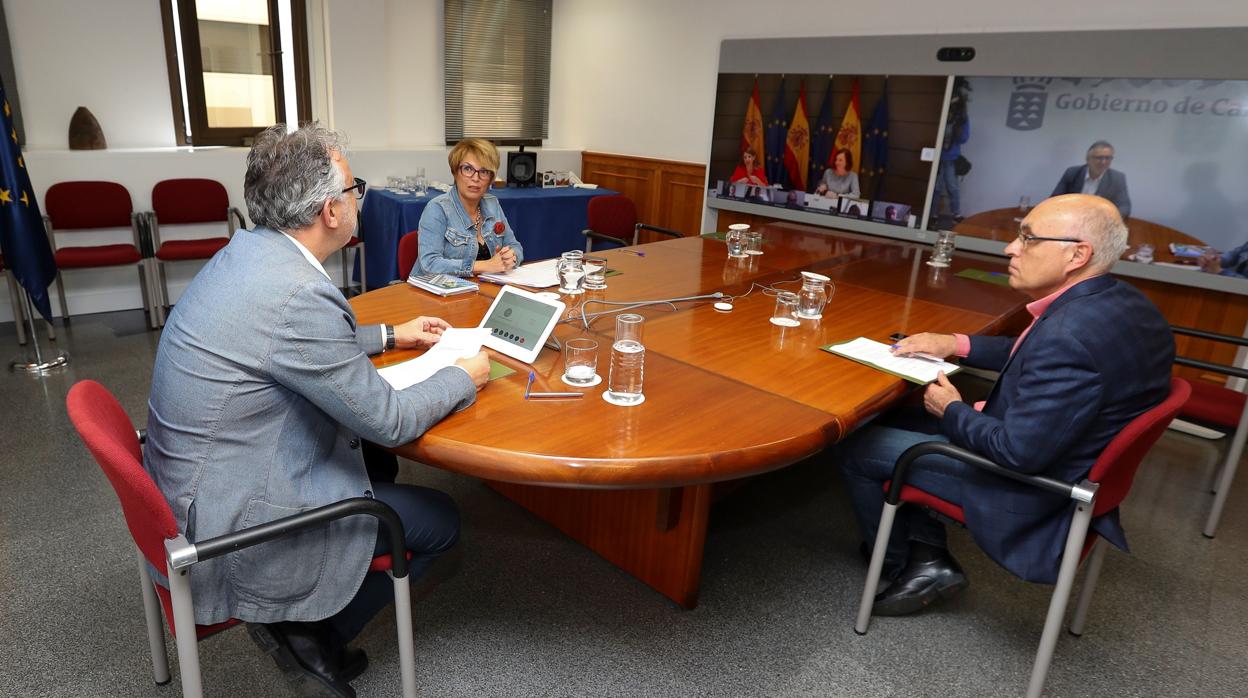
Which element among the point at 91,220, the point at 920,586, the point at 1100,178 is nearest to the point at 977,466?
the point at 920,586

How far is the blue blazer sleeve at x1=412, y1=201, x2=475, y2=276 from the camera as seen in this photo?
2875 mm

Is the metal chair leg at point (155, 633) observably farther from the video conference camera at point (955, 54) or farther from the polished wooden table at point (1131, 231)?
the video conference camera at point (955, 54)

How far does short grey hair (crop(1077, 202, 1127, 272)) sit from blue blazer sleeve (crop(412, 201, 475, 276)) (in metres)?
2.08

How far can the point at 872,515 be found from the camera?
2229 millimetres

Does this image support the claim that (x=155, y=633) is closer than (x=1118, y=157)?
Yes

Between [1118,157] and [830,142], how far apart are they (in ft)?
5.87

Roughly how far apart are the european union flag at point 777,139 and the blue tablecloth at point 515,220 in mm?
1482

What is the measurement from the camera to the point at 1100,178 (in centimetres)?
419

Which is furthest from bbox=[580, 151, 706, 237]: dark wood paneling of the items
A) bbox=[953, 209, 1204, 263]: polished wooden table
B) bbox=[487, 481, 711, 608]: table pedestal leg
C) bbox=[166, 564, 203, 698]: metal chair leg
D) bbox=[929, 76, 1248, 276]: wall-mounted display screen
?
bbox=[166, 564, 203, 698]: metal chair leg

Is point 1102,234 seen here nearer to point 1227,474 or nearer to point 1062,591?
point 1062,591

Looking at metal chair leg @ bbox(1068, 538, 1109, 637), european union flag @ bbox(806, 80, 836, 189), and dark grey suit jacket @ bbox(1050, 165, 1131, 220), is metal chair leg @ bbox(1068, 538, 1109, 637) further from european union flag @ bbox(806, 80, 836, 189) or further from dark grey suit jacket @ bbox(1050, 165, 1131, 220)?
european union flag @ bbox(806, 80, 836, 189)

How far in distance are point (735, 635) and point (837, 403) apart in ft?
2.62

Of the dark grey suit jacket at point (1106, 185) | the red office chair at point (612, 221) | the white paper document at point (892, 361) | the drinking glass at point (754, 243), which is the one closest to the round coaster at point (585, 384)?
the white paper document at point (892, 361)

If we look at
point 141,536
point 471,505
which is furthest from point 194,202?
point 141,536
